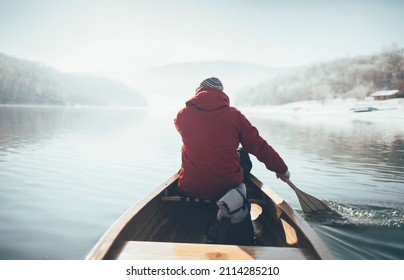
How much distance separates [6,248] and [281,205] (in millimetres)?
3727

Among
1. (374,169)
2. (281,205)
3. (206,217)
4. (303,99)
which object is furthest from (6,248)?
(303,99)

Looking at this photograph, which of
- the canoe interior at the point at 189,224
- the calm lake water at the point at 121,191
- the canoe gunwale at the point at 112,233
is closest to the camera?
the canoe gunwale at the point at 112,233

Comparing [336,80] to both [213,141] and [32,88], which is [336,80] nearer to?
[213,141]

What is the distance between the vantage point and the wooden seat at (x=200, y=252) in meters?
2.60

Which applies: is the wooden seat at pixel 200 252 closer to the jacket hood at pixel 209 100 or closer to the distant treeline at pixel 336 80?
the jacket hood at pixel 209 100

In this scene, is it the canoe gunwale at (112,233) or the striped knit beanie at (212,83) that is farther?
the striped knit beanie at (212,83)

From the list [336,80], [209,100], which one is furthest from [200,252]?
[336,80]

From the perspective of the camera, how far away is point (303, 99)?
291 feet

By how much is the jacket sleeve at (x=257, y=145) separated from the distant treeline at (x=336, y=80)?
1916 inches

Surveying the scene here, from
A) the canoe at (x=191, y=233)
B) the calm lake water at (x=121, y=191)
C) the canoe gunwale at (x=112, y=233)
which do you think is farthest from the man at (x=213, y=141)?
the calm lake water at (x=121, y=191)

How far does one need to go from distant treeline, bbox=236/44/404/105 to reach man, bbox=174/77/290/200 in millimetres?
49130

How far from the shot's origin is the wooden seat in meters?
2.60
